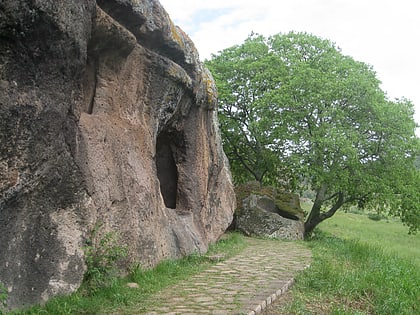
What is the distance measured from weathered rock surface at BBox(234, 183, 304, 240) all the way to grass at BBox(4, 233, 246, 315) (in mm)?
7369

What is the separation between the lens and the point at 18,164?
5336 mm

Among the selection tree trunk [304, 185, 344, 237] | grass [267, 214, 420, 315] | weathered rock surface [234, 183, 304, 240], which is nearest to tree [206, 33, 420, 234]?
tree trunk [304, 185, 344, 237]

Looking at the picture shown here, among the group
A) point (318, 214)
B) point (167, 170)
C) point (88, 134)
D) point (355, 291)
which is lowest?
point (355, 291)

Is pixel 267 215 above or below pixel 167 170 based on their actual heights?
below

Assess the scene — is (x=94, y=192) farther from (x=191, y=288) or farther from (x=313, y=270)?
(x=313, y=270)

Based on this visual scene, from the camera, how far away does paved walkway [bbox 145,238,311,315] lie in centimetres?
593

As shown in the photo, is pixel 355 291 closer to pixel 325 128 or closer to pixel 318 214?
pixel 325 128

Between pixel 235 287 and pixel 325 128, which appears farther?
pixel 325 128

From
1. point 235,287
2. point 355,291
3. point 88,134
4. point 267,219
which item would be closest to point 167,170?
point 88,134

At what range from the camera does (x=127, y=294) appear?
6.38 metres

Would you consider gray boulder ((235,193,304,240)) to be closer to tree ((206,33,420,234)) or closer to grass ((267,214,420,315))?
tree ((206,33,420,234))

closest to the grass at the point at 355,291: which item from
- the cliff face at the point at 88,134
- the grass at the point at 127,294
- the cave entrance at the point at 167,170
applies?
the grass at the point at 127,294

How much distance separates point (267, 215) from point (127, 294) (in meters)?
10.9

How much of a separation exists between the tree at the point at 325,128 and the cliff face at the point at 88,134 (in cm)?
696
